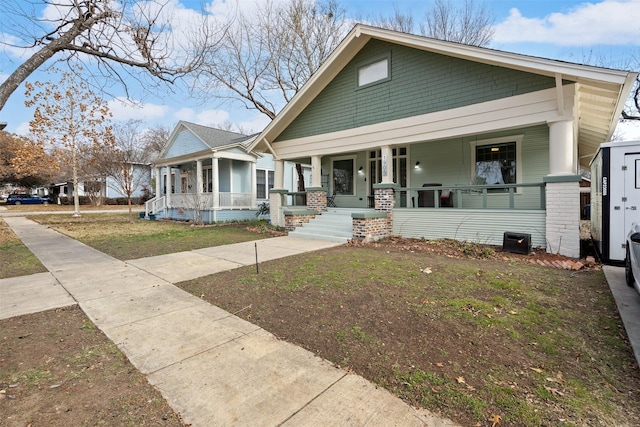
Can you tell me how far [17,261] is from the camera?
22.5 feet

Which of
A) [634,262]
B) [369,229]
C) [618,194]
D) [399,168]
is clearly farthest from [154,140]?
[634,262]

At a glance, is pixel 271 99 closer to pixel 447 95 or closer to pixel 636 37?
pixel 447 95

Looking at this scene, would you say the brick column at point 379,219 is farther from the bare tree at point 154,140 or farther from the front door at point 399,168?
the bare tree at point 154,140

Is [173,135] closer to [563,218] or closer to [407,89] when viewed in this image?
[407,89]

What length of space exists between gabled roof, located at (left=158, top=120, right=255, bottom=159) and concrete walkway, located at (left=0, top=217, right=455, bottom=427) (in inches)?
453

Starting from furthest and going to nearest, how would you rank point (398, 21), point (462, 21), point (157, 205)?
1. point (398, 21)
2. point (462, 21)
3. point (157, 205)

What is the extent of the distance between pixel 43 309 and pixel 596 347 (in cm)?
624

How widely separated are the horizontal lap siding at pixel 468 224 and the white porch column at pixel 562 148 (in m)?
1.06

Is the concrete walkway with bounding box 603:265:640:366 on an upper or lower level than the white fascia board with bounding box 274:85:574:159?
lower

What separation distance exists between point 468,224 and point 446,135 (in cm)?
253

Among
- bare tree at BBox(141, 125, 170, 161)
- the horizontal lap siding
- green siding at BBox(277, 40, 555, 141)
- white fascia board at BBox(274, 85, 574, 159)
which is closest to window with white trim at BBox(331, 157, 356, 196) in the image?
white fascia board at BBox(274, 85, 574, 159)

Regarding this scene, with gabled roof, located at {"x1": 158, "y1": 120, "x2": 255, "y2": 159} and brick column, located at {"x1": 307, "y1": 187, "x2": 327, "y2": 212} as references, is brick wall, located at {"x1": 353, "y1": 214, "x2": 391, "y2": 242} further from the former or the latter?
gabled roof, located at {"x1": 158, "y1": 120, "x2": 255, "y2": 159}

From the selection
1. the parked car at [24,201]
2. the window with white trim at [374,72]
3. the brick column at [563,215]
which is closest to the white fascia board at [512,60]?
the window with white trim at [374,72]

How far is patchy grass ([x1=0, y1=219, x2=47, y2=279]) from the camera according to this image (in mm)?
5863
